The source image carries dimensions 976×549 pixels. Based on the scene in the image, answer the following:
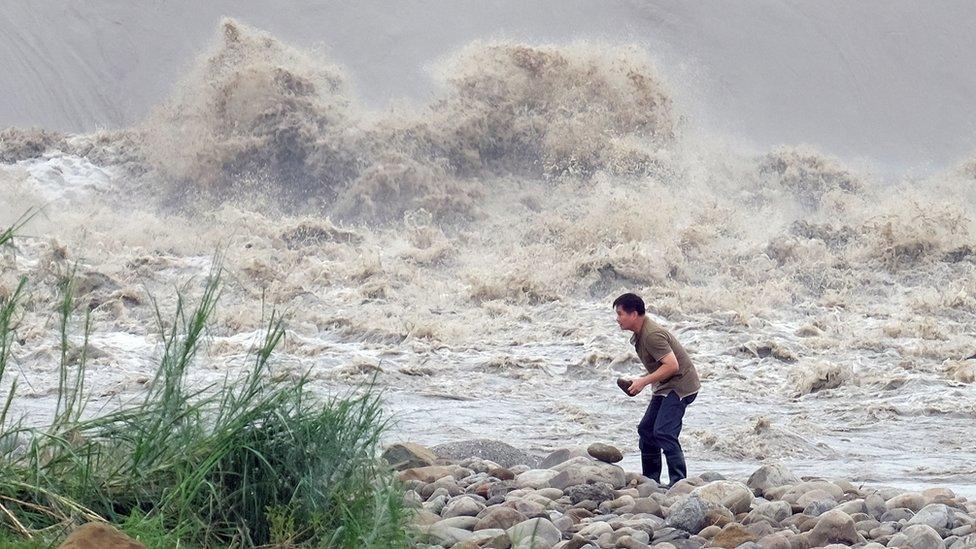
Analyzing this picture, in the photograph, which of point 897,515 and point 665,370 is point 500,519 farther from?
point 897,515

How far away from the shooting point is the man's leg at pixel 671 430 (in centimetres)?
710

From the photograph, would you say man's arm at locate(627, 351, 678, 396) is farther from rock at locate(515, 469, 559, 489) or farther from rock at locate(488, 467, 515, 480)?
rock at locate(488, 467, 515, 480)

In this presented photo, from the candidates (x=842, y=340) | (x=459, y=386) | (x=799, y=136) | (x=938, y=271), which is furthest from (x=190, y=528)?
(x=799, y=136)

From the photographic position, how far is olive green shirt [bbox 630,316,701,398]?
7.04 m

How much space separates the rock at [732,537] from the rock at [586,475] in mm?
Result: 1122

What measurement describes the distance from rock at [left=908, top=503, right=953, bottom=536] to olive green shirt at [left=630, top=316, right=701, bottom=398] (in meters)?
1.51

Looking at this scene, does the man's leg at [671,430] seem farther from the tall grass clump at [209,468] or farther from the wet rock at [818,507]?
the tall grass clump at [209,468]

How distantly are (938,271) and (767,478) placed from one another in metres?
13.0

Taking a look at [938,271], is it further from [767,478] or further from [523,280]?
[767,478]

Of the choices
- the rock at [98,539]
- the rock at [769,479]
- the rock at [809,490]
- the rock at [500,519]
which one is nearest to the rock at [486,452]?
the rock at [769,479]

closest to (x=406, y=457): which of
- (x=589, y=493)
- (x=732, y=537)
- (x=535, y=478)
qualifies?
(x=535, y=478)

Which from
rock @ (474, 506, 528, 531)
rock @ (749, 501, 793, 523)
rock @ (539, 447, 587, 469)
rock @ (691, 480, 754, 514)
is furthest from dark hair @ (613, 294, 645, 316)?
rock @ (474, 506, 528, 531)

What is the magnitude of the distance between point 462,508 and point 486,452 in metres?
1.96

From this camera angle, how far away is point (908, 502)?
630 cm
